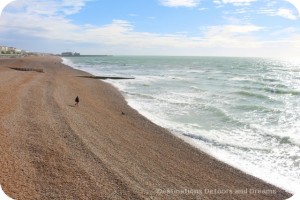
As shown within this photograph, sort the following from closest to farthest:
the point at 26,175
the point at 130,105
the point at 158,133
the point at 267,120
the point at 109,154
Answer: the point at 26,175 < the point at 109,154 < the point at 158,133 < the point at 267,120 < the point at 130,105

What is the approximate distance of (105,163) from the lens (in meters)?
12.1

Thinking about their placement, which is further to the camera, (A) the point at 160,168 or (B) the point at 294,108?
(B) the point at 294,108

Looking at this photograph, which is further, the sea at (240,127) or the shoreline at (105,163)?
the sea at (240,127)

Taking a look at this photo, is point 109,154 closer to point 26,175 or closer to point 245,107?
point 26,175

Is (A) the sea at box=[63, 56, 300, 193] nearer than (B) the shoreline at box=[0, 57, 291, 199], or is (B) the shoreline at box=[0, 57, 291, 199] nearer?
(B) the shoreline at box=[0, 57, 291, 199]

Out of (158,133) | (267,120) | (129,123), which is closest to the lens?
(158,133)

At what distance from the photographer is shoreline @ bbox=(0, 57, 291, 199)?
33.0ft

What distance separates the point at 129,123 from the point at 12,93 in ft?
34.0

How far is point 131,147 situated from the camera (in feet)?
47.6

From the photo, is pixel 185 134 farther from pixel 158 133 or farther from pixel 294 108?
pixel 294 108

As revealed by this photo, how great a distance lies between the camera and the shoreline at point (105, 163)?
10055 mm

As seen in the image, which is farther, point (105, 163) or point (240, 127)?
point (240, 127)

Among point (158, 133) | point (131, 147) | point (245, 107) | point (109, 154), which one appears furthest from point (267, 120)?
point (109, 154)

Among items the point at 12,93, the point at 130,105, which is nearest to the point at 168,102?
the point at 130,105
